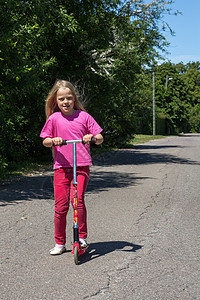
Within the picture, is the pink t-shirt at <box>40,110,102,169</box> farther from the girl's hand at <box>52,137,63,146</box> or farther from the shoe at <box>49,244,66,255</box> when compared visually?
the shoe at <box>49,244,66,255</box>

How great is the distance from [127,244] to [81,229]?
70 centimetres

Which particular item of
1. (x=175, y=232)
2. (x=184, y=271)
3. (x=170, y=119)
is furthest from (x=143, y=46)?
(x=170, y=119)

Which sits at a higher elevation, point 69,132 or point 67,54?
point 67,54

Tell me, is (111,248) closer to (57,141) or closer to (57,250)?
(57,250)

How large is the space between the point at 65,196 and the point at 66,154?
42cm

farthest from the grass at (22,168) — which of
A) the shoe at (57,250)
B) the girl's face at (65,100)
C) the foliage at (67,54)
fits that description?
the girl's face at (65,100)

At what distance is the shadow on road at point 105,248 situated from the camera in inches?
173

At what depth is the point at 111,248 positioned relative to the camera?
4.66 m

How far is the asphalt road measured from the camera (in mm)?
3441

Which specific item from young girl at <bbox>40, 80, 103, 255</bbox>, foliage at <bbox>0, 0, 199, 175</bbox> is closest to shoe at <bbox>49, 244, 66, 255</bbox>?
young girl at <bbox>40, 80, 103, 255</bbox>

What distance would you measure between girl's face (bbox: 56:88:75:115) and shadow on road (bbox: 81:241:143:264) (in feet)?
4.87

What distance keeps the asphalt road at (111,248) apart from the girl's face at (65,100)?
150cm

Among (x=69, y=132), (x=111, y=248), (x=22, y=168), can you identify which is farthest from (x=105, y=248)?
(x=22, y=168)

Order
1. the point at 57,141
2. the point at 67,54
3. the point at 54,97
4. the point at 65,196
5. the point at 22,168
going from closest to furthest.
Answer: the point at 57,141 < the point at 65,196 < the point at 54,97 < the point at 22,168 < the point at 67,54
